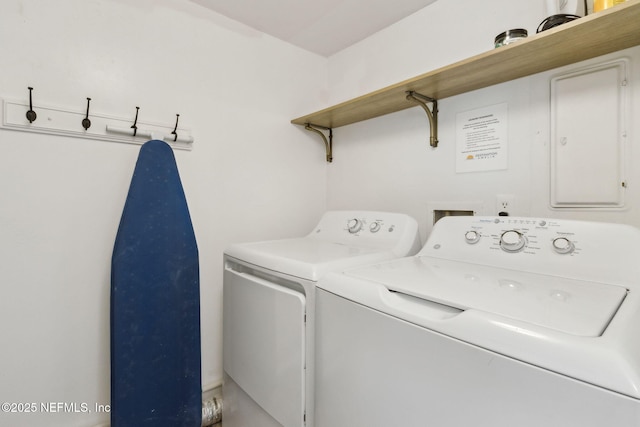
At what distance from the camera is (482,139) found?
4.55 ft

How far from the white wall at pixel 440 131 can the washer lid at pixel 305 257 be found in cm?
52

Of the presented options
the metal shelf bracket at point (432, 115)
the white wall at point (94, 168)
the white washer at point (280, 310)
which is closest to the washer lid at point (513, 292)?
the white washer at point (280, 310)

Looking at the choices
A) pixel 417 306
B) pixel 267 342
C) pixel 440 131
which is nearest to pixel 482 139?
pixel 440 131

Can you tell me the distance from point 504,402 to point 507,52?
110cm

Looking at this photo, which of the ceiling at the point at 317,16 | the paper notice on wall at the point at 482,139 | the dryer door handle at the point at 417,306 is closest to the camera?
the dryer door handle at the point at 417,306

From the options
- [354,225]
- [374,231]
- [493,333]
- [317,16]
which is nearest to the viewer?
[493,333]

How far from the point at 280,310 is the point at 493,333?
68 cm

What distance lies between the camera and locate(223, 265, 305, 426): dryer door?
985 mm

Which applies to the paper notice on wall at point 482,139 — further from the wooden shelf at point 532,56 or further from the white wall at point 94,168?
the white wall at point 94,168

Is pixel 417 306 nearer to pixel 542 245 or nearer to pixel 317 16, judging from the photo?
pixel 542 245

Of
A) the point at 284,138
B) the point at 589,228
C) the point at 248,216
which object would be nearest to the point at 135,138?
the point at 248,216

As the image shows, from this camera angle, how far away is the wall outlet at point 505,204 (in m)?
1.29

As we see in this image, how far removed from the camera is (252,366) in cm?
121

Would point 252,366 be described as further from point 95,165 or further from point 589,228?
point 589,228
